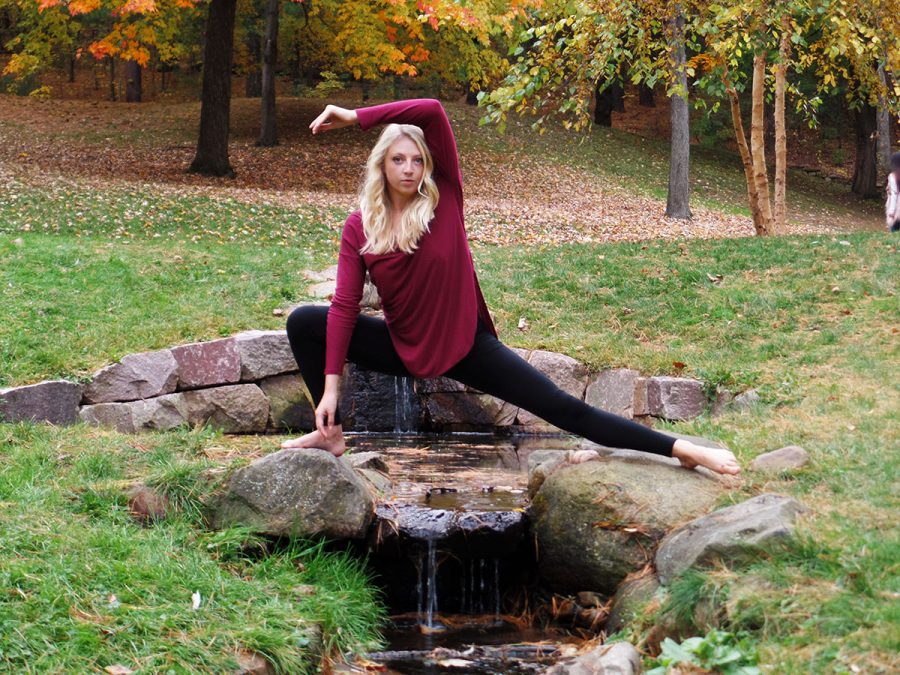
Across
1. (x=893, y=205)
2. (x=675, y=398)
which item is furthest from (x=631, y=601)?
(x=893, y=205)

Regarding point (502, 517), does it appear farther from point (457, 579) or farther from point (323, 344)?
point (323, 344)

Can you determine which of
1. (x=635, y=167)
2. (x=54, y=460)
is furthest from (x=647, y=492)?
(x=635, y=167)

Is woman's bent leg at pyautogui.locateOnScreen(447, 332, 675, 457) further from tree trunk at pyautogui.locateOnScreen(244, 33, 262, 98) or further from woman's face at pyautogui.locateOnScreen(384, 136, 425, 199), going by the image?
tree trunk at pyautogui.locateOnScreen(244, 33, 262, 98)

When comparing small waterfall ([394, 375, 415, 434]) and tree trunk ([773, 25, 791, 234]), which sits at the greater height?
tree trunk ([773, 25, 791, 234])

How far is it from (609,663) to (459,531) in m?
1.56

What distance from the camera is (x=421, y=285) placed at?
13.7 feet

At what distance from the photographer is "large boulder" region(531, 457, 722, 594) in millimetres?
4340

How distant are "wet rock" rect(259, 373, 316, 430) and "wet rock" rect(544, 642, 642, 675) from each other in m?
4.36

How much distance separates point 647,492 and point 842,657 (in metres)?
1.59

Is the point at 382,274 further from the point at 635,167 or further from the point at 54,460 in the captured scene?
the point at 635,167

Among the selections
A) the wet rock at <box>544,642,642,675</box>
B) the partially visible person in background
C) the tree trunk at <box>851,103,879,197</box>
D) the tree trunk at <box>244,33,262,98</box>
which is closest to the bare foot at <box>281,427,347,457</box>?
the wet rock at <box>544,642,642,675</box>

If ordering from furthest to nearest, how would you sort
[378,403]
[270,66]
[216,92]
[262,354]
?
[270,66]
[216,92]
[378,403]
[262,354]

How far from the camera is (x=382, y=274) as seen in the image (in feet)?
13.7

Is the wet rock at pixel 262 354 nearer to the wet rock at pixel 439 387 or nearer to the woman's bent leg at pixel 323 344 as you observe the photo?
the wet rock at pixel 439 387
